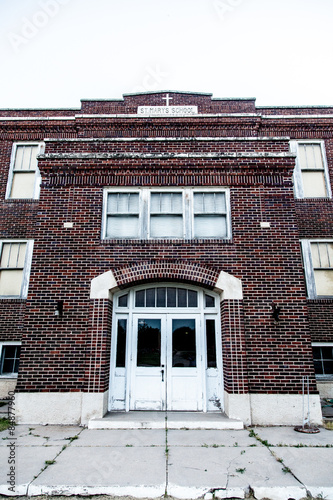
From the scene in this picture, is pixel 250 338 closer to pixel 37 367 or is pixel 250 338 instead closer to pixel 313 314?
pixel 313 314

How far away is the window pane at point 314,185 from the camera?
37.3 feet

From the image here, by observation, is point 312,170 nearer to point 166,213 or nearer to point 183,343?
point 166,213

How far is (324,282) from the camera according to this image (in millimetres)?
10648

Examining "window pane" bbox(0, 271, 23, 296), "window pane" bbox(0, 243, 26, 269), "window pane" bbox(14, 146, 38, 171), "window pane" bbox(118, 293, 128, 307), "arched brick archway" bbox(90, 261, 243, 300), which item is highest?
"window pane" bbox(14, 146, 38, 171)

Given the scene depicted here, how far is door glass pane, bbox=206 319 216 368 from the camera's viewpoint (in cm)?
799

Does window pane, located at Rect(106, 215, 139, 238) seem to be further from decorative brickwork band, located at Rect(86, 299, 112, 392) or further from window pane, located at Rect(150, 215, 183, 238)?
decorative brickwork band, located at Rect(86, 299, 112, 392)

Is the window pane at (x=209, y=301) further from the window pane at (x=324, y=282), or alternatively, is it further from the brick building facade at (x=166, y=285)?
the window pane at (x=324, y=282)

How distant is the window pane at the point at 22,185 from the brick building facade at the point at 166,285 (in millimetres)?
2926

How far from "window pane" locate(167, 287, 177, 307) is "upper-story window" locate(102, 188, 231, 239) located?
133 centimetres

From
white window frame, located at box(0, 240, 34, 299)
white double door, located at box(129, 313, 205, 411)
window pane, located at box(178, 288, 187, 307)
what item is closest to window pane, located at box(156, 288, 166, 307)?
white double door, located at box(129, 313, 205, 411)

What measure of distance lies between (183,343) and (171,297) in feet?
3.76

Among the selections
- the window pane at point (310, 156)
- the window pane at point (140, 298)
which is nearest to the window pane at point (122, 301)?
the window pane at point (140, 298)

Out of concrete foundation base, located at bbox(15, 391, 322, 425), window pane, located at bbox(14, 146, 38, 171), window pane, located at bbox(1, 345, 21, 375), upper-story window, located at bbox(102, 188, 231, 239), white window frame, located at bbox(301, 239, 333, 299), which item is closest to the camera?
concrete foundation base, located at bbox(15, 391, 322, 425)

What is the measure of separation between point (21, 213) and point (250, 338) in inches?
327
